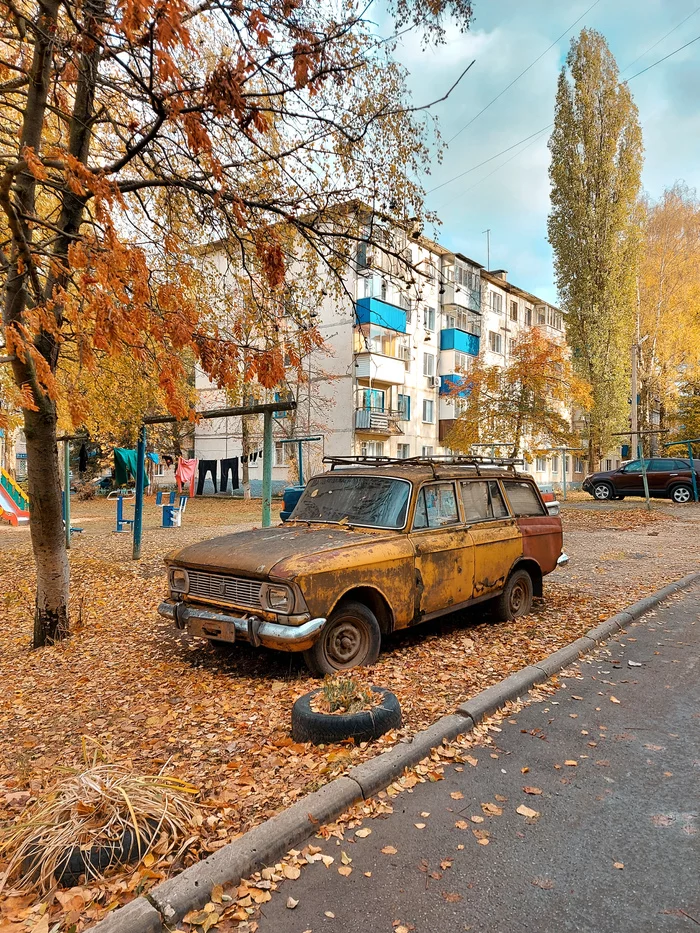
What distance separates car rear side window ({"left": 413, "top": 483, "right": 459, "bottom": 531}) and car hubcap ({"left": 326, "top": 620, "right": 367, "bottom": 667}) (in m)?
1.18

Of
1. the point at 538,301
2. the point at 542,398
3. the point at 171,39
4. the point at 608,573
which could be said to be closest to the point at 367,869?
the point at 171,39

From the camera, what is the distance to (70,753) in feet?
13.1

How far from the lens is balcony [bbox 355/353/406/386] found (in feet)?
109

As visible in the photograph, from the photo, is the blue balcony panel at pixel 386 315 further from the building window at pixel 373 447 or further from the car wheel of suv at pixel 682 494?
the car wheel of suv at pixel 682 494

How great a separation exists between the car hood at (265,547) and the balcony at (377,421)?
28222 millimetres

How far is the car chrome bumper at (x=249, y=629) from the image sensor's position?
15.3 feet

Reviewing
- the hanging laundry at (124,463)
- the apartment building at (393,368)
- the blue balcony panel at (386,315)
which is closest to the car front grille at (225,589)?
the hanging laundry at (124,463)

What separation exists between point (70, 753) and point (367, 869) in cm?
227

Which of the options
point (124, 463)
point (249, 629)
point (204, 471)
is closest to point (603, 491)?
point (124, 463)

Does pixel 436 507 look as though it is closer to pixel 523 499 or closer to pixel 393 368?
pixel 523 499

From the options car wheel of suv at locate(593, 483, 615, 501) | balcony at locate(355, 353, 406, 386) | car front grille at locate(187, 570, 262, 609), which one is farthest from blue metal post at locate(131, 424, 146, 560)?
car wheel of suv at locate(593, 483, 615, 501)

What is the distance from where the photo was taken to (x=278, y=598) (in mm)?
4770

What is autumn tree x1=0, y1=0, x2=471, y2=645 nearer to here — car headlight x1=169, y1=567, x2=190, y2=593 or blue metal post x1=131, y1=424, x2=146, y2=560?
car headlight x1=169, y1=567, x2=190, y2=593

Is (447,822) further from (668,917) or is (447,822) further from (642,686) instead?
(642,686)
